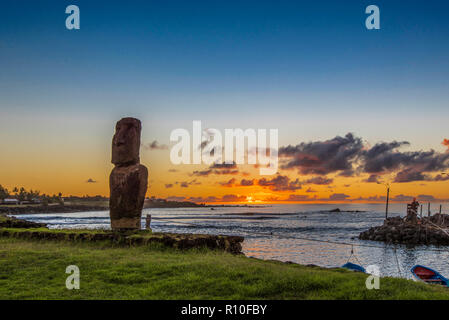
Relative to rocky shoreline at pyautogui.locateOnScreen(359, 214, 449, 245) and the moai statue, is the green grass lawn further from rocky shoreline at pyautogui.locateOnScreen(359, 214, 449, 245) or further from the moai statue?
rocky shoreline at pyautogui.locateOnScreen(359, 214, 449, 245)

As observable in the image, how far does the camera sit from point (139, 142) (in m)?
15.9

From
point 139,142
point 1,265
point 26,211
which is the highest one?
point 139,142

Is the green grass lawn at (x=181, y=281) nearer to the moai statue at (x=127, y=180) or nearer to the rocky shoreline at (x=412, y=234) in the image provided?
the moai statue at (x=127, y=180)

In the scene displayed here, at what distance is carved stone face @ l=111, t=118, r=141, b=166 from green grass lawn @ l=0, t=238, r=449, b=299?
5.01 m

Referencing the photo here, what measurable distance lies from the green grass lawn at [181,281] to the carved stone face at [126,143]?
5011 mm

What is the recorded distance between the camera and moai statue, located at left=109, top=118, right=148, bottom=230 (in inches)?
589

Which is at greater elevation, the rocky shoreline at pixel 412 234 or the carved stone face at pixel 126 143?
the carved stone face at pixel 126 143

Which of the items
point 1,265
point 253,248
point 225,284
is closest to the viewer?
point 225,284

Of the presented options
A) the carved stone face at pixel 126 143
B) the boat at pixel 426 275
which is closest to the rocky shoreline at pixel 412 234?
the boat at pixel 426 275

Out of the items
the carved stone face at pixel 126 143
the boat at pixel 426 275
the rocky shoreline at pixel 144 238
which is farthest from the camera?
the boat at pixel 426 275

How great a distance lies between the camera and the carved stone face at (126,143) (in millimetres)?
15391
